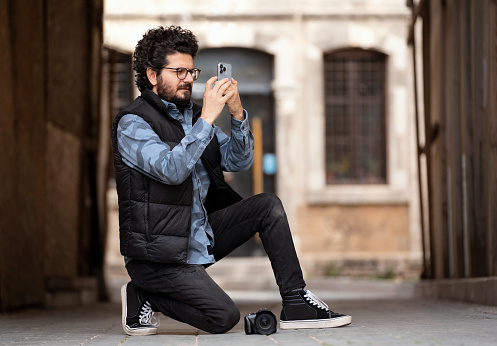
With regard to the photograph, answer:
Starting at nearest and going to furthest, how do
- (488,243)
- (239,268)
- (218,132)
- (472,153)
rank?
1. (218,132)
2. (488,243)
3. (472,153)
4. (239,268)

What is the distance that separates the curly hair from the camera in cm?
464

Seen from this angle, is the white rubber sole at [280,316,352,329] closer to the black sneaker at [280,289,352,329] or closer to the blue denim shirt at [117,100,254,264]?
the black sneaker at [280,289,352,329]

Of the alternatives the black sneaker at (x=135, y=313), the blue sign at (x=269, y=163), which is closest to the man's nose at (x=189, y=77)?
the black sneaker at (x=135, y=313)

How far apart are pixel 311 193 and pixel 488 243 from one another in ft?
29.9

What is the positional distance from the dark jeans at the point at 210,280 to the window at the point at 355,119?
11032mm

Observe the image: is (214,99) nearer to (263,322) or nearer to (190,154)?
(190,154)

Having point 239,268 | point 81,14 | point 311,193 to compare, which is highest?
point 81,14

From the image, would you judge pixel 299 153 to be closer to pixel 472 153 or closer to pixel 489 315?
pixel 472 153

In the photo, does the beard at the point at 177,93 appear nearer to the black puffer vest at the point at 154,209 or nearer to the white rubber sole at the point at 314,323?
the black puffer vest at the point at 154,209

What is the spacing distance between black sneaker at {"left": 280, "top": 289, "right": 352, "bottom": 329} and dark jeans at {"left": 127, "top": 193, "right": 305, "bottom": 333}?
50mm

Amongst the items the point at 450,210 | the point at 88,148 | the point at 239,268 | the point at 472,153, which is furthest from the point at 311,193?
the point at 472,153

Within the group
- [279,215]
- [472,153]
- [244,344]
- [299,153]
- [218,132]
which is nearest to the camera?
[244,344]

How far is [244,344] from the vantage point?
3.83 meters

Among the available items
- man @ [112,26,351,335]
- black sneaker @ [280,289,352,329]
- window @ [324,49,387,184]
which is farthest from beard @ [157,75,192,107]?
window @ [324,49,387,184]
